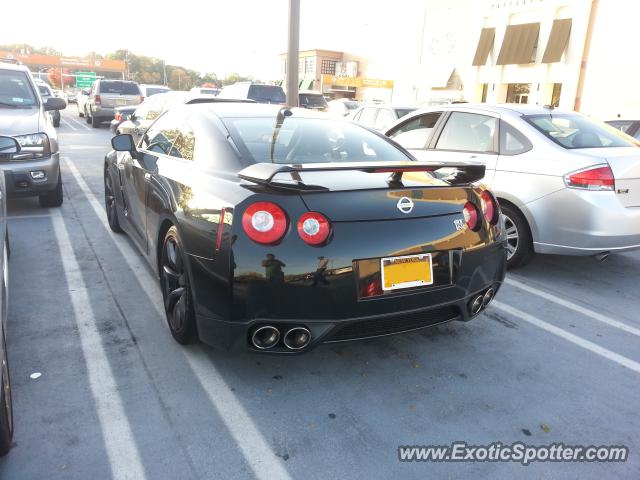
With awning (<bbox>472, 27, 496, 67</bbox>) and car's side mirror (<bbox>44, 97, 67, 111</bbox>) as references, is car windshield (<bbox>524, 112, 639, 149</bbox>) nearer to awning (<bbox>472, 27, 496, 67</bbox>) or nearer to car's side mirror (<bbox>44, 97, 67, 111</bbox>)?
car's side mirror (<bbox>44, 97, 67, 111</bbox>)

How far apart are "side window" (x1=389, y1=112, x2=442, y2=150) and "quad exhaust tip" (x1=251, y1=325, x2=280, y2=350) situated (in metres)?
3.89

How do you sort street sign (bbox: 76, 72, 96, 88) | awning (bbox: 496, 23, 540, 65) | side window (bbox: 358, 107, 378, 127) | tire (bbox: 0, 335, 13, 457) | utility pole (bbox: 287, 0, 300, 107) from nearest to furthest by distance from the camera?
tire (bbox: 0, 335, 13, 457), side window (bbox: 358, 107, 378, 127), utility pole (bbox: 287, 0, 300, 107), awning (bbox: 496, 23, 540, 65), street sign (bbox: 76, 72, 96, 88)

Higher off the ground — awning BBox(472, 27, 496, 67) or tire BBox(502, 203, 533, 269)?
awning BBox(472, 27, 496, 67)

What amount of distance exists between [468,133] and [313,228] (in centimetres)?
357

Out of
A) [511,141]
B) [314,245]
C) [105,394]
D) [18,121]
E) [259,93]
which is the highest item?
[259,93]

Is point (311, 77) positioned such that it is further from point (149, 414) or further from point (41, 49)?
point (41, 49)

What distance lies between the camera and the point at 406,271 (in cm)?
262

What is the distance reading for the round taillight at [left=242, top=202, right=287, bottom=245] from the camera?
2.48 metres

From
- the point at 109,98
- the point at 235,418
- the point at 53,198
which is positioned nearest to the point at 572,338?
the point at 235,418

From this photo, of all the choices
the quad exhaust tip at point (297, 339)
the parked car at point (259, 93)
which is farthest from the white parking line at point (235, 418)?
the parked car at point (259, 93)

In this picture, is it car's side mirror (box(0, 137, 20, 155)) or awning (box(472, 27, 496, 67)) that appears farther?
awning (box(472, 27, 496, 67))

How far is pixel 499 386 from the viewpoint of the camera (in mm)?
2955

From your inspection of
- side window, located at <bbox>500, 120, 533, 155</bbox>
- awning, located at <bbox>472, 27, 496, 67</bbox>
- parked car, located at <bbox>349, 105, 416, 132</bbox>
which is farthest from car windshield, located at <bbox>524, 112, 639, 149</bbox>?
awning, located at <bbox>472, 27, 496, 67</bbox>

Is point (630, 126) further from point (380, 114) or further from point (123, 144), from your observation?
point (123, 144)
